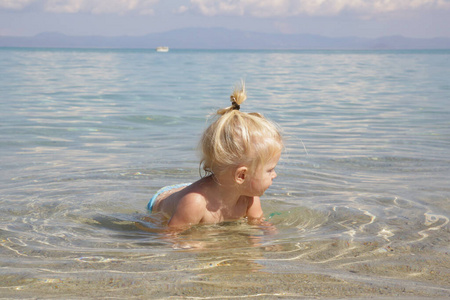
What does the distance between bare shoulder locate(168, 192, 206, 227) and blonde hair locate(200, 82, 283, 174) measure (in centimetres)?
26

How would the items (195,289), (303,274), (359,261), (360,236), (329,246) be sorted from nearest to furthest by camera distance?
(195,289)
(303,274)
(359,261)
(329,246)
(360,236)

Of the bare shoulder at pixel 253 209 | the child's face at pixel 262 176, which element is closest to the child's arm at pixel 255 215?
the bare shoulder at pixel 253 209

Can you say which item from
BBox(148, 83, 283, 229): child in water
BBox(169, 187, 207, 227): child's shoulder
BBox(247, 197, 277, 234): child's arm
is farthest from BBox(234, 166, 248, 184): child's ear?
BBox(247, 197, 277, 234): child's arm

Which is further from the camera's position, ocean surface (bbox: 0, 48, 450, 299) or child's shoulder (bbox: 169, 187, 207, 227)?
child's shoulder (bbox: 169, 187, 207, 227)

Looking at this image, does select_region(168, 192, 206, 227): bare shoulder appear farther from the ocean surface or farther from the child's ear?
the child's ear

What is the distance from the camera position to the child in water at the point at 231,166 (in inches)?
125

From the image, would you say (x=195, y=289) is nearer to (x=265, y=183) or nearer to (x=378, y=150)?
(x=265, y=183)

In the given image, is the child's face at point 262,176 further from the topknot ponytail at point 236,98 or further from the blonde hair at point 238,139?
the topknot ponytail at point 236,98

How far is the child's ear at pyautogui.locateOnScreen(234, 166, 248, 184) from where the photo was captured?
10.7 ft

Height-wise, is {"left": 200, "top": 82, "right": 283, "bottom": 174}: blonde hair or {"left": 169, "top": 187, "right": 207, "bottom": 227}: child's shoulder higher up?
{"left": 200, "top": 82, "right": 283, "bottom": 174}: blonde hair

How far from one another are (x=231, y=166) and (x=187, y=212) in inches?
16.2

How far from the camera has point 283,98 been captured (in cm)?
1311

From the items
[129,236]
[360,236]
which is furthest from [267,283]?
[129,236]

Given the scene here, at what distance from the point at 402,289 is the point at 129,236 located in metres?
1.75
